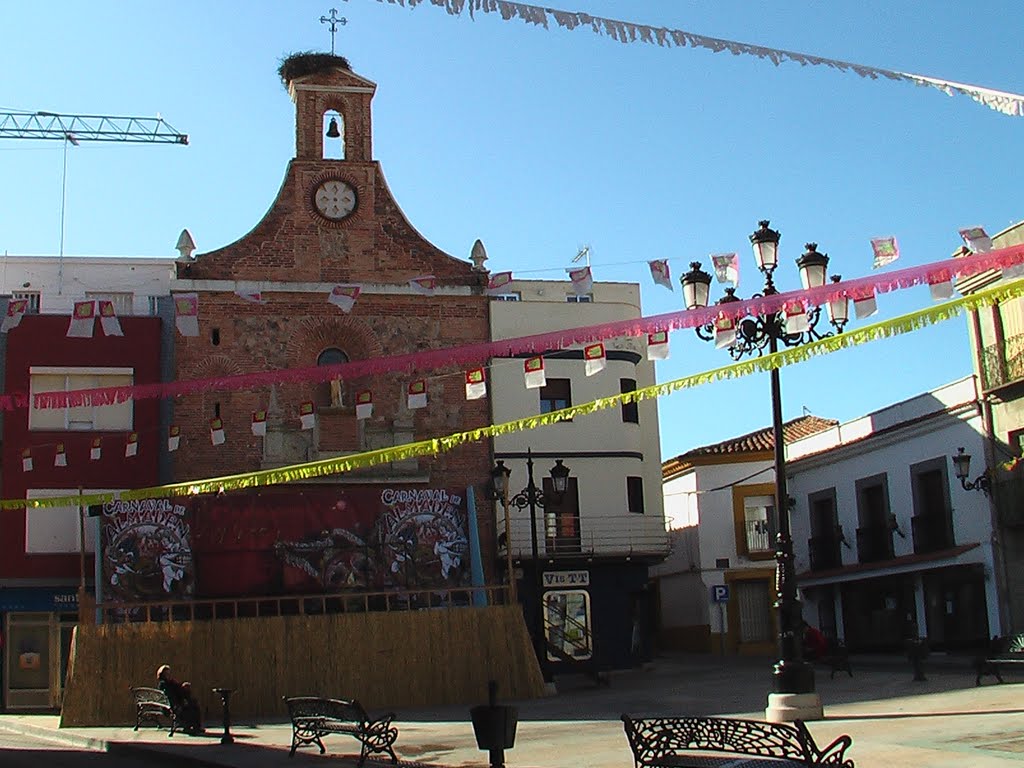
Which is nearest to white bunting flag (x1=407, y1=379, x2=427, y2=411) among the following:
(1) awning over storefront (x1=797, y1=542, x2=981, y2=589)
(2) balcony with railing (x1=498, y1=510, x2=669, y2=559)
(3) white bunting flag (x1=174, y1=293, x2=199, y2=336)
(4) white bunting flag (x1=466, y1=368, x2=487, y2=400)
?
(4) white bunting flag (x1=466, y1=368, x2=487, y2=400)

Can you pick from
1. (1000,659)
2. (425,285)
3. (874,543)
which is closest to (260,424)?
(425,285)

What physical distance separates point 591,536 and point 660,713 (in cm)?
1319

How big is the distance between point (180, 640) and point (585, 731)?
376 inches

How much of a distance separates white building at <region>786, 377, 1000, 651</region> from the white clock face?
48.9 feet

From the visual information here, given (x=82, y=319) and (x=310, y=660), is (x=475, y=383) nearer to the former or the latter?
(x=310, y=660)

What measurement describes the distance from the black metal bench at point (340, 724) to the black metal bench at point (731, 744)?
506 cm

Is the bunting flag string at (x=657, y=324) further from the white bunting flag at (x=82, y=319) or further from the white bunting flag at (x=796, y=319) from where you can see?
the white bunting flag at (x=82, y=319)

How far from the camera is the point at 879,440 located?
33500 mm

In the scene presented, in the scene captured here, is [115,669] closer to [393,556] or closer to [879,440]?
[393,556]

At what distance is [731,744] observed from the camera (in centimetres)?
966

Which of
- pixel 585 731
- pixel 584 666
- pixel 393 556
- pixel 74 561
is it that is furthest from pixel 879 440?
pixel 74 561

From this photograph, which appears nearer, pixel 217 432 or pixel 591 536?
pixel 217 432

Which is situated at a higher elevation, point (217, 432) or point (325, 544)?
point (217, 432)

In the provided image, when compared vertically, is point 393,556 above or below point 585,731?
Answer: above
